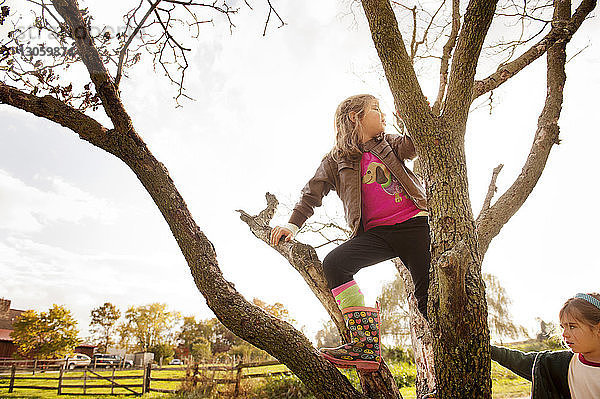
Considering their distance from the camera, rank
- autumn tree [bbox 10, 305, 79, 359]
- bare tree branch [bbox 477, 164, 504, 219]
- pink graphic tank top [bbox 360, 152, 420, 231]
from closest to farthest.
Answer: pink graphic tank top [bbox 360, 152, 420, 231] < bare tree branch [bbox 477, 164, 504, 219] < autumn tree [bbox 10, 305, 79, 359]

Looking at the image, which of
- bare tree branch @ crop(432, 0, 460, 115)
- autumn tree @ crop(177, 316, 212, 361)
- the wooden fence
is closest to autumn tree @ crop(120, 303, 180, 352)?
autumn tree @ crop(177, 316, 212, 361)

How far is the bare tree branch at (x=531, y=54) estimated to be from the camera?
6.96 ft

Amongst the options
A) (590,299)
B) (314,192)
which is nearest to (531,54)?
(590,299)

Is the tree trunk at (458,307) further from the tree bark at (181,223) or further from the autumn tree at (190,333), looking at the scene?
the autumn tree at (190,333)

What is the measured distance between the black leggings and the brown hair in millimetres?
716

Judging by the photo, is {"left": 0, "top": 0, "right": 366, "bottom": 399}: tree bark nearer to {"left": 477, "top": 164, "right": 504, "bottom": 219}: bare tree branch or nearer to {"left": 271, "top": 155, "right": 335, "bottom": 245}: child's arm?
{"left": 271, "top": 155, "right": 335, "bottom": 245}: child's arm

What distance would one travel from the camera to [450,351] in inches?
52.6

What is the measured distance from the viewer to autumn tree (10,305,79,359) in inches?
754

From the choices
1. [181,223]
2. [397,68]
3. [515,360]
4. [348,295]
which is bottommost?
[515,360]

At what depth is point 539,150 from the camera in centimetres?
291

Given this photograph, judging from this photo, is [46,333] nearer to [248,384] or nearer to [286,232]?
[248,384]

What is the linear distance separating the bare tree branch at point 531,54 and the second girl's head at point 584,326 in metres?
1.19

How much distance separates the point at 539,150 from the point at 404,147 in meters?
1.48

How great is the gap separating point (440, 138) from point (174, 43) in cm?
269
